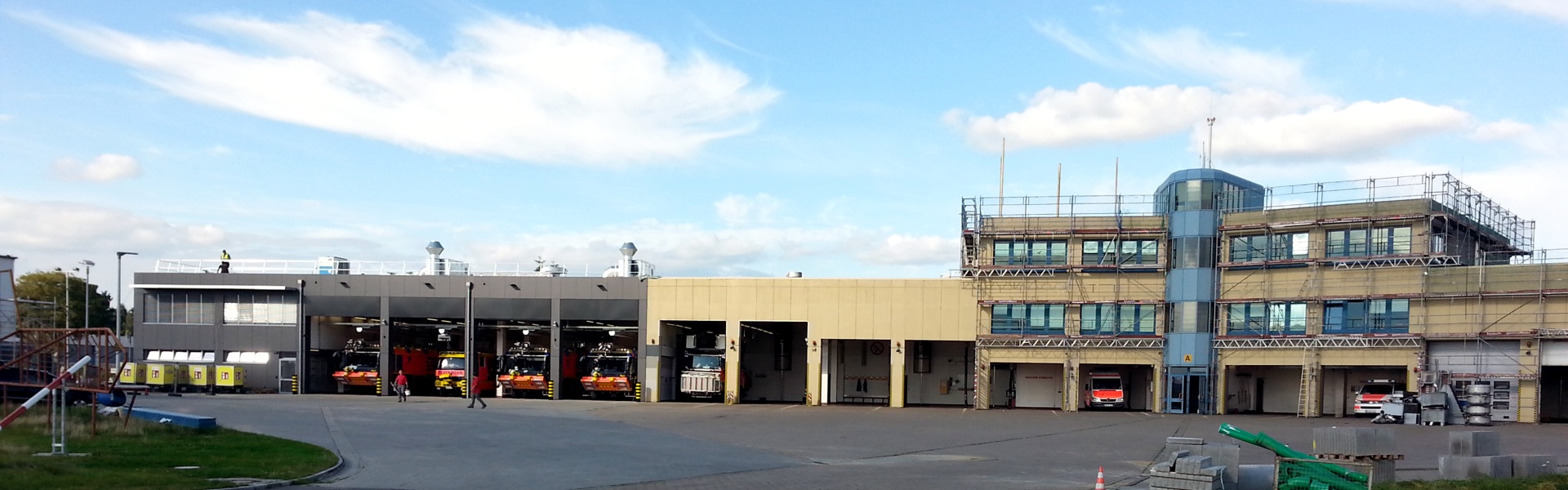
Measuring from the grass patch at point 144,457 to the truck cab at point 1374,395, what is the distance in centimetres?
3917

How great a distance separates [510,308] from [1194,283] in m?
31.2

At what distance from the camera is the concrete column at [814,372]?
183ft

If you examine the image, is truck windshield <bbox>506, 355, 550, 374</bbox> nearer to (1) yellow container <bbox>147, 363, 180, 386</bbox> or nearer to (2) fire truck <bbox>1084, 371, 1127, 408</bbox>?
(1) yellow container <bbox>147, 363, 180, 386</bbox>

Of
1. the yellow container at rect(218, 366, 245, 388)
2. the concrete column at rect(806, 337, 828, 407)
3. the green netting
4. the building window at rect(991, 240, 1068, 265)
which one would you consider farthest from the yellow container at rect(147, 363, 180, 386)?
the green netting

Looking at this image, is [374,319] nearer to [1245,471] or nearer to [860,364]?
[860,364]

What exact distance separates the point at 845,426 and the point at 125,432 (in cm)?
2023

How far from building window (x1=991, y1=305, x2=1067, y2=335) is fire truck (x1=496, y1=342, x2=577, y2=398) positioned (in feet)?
67.6

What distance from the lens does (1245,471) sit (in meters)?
19.1

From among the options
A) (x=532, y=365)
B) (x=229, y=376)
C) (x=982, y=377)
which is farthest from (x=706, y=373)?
(x=229, y=376)

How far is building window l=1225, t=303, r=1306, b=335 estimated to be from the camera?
50406mm

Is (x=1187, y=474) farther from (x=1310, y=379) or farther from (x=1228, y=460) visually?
(x=1310, y=379)

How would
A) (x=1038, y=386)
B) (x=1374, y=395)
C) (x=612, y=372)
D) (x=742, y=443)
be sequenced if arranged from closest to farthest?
(x=742, y=443)
(x=1374, y=395)
(x=612, y=372)
(x=1038, y=386)

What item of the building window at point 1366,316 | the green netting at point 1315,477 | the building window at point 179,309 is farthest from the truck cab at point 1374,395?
the building window at point 179,309

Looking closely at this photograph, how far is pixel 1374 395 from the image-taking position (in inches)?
1876
